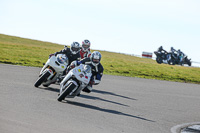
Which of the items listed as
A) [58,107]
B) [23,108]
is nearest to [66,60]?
[58,107]

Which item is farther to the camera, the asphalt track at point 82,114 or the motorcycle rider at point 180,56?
the motorcycle rider at point 180,56

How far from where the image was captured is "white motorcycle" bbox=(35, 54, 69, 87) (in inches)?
447

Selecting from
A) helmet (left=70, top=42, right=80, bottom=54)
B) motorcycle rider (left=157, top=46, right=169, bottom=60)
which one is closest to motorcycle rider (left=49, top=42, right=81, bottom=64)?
helmet (left=70, top=42, right=80, bottom=54)

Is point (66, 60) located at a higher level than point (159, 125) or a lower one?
higher

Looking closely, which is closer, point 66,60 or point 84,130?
point 84,130

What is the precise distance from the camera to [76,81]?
30.7ft

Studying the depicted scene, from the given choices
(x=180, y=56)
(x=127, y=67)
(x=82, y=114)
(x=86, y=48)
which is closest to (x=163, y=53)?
(x=180, y=56)

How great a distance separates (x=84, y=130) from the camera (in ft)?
20.6

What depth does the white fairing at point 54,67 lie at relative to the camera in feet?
37.8

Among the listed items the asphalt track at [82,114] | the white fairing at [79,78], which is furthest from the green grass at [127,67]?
the white fairing at [79,78]

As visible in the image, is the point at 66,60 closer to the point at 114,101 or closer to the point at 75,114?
the point at 114,101

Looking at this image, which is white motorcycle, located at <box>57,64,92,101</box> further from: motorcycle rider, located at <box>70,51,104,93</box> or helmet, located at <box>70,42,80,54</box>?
helmet, located at <box>70,42,80,54</box>

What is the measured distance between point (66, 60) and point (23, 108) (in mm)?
4515

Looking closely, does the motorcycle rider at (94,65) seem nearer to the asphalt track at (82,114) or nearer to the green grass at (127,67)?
the asphalt track at (82,114)
